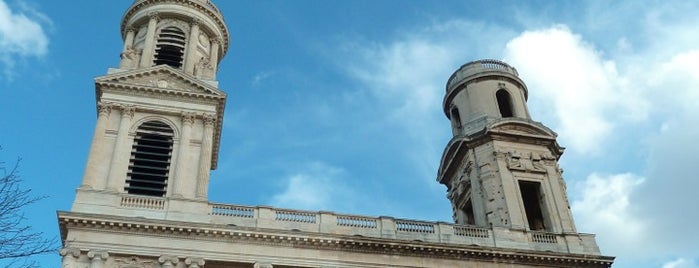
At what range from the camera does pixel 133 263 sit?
25.8m

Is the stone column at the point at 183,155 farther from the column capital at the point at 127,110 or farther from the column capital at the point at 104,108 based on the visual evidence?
the column capital at the point at 104,108

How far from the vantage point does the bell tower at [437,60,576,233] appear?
110ft

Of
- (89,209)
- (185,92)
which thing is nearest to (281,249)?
(89,209)

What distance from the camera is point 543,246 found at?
30.9 meters

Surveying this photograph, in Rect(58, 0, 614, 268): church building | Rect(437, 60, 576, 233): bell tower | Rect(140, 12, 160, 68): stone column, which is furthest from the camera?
Rect(140, 12, 160, 68): stone column

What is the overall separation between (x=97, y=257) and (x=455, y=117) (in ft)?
71.9

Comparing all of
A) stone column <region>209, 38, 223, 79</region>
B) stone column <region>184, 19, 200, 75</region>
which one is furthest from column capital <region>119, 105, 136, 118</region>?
stone column <region>209, 38, 223, 79</region>

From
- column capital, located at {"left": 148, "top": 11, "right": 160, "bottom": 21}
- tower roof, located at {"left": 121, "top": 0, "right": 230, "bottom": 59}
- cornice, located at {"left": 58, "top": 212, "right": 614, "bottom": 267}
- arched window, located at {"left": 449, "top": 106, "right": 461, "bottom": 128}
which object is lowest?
cornice, located at {"left": 58, "top": 212, "right": 614, "bottom": 267}

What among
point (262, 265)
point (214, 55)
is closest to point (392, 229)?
point (262, 265)

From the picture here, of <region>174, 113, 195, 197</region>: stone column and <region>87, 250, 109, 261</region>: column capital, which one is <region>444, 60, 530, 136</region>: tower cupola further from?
<region>87, 250, 109, 261</region>: column capital

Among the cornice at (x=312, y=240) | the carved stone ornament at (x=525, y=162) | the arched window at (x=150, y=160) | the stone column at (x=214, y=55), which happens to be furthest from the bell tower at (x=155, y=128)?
the carved stone ornament at (x=525, y=162)

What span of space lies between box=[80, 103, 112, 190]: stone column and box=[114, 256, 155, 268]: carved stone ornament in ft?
12.8

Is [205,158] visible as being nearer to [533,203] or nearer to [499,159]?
[499,159]

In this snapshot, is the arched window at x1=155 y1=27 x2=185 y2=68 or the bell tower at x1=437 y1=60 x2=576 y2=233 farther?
the arched window at x1=155 y1=27 x2=185 y2=68
